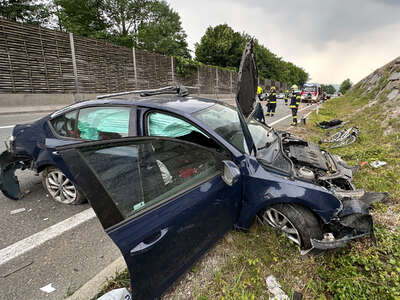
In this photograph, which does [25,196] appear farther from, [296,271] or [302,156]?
[302,156]

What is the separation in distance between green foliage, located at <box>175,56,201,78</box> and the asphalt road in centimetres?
1909

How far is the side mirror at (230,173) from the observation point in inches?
68.0

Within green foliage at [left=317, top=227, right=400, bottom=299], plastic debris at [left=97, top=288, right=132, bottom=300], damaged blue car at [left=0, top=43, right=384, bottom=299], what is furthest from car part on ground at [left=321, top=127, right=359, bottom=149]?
plastic debris at [left=97, top=288, right=132, bottom=300]

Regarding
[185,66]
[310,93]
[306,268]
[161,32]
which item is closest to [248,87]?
[306,268]

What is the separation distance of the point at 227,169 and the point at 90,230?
1881 millimetres

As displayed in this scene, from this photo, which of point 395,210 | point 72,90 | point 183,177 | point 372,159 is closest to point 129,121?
point 183,177

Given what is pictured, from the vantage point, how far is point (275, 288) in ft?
5.88

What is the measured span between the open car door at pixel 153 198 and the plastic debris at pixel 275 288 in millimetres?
605

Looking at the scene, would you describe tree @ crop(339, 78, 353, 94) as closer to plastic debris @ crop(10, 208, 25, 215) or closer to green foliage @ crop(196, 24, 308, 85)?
green foliage @ crop(196, 24, 308, 85)

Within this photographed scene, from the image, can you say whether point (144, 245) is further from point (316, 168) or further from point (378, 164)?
point (378, 164)

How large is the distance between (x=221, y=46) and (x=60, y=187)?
42733 mm

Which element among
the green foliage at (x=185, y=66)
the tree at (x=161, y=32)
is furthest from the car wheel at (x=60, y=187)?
the tree at (x=161, y=32)

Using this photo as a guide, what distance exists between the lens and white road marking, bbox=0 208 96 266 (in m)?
2.13

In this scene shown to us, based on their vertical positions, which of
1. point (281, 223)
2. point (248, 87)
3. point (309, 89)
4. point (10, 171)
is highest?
point (309, 89)
